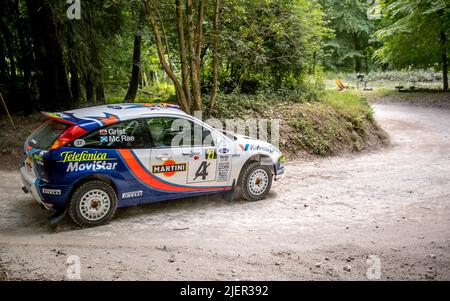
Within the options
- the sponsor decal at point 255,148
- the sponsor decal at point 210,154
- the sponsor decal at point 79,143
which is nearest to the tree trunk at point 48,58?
the sponsor decal at point 79,143

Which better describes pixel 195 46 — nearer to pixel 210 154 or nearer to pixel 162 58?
pixel 162 58

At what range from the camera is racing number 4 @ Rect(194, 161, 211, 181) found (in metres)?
7.29

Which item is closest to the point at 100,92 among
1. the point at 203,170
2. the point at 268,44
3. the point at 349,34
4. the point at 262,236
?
the point at 268,44

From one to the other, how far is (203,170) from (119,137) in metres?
1.65

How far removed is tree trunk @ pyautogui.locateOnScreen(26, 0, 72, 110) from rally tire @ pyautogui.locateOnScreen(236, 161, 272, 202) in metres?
7.35

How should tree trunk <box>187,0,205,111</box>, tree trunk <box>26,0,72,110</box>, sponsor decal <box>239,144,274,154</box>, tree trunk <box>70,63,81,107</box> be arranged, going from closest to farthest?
sponsor decal <box>239,144,274,154</box>, tree trunk <box>187,0,205,111</box>, tree trunk <box>26,0,72,110</box>, tree trunk <box>70,63,81,107</box>

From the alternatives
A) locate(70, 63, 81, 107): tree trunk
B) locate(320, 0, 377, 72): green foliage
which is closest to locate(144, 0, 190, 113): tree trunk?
locate(70, 63, 81, 107): tree trunk

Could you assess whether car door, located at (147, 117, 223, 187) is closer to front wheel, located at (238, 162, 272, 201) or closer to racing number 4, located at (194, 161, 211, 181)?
racing number 4, located at (194, 161, 211, 181)

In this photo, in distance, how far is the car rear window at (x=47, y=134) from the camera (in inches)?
242

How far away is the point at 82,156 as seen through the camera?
6.11 metres

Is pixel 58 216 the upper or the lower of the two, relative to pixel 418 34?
lower

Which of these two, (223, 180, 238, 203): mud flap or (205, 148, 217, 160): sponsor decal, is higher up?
(205, 148, 217, 160): sponsor decal

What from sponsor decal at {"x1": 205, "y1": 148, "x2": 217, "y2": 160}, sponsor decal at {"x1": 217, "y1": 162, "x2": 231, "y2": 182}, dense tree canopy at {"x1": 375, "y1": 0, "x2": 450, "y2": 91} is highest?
dense tree canopy at {"x1": 375, "y1": 0, "x2": 450, "y2": 91}
